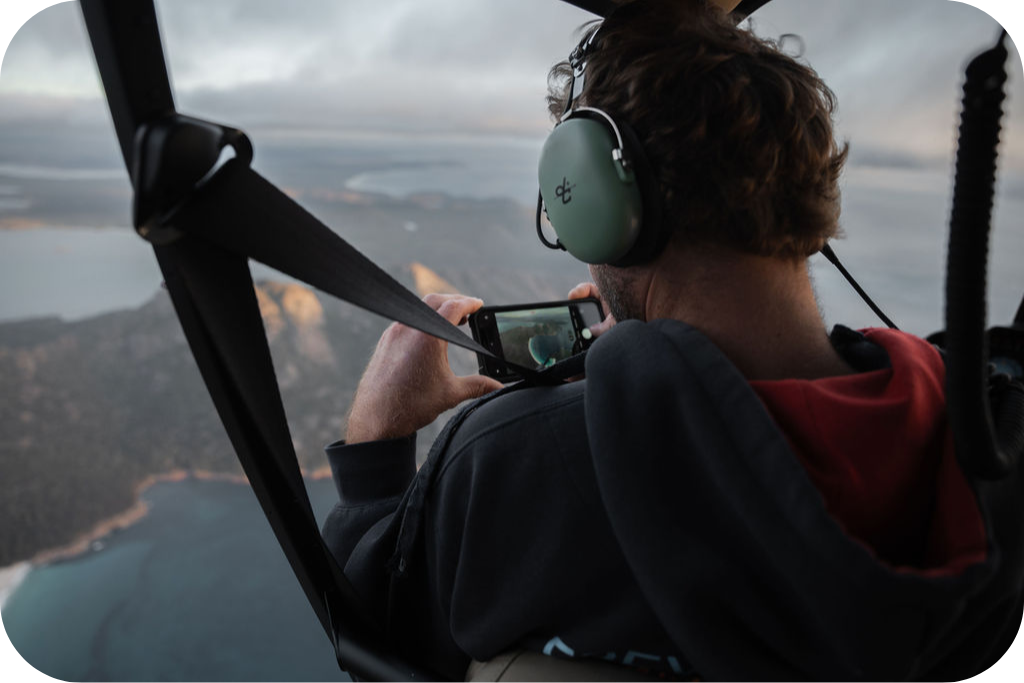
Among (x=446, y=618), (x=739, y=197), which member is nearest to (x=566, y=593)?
(x=446, y=618)

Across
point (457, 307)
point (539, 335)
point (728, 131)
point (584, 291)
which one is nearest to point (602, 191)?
point (728, 131)

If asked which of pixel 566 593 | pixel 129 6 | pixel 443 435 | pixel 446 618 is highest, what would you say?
pixel 129 6

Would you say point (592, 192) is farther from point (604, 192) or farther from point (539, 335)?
point (539, 335)

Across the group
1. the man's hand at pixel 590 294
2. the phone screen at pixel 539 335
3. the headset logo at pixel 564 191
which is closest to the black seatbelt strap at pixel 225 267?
the headset logo at pixel 564 191

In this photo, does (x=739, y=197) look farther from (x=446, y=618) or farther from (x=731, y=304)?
(x=446, y=618)

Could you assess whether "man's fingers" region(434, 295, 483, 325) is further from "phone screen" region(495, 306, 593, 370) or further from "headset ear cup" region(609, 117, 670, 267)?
"headset ear cup" region(609, 117, 670, 267)

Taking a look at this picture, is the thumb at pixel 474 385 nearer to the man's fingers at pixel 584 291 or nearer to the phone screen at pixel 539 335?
the phone screen at pixel 539 335
